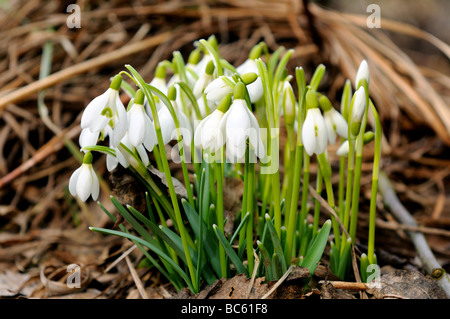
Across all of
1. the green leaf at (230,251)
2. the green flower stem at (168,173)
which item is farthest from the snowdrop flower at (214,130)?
the green leaf at (230,251)

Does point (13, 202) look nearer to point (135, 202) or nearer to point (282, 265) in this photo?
point (135, 202)

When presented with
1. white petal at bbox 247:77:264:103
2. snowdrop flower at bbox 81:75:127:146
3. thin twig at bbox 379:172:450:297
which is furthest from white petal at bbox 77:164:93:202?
thin twig at bbox 379:172:450:297

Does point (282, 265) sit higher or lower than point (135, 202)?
lower

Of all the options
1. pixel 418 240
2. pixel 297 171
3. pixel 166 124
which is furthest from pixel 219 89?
pixel 418 240

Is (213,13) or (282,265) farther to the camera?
(213,13)

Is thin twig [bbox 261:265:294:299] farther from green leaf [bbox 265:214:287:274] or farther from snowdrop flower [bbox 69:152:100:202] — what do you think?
snowdrop flower [bbox 69:152:100:202]
